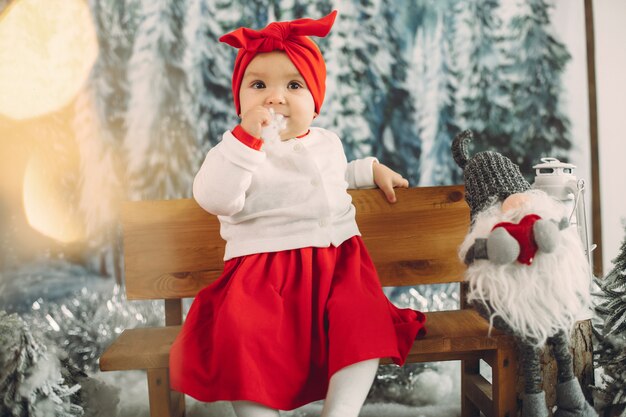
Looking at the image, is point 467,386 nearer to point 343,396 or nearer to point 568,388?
point 568,388

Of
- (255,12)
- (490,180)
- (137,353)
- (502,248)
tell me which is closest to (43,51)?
(255,12)

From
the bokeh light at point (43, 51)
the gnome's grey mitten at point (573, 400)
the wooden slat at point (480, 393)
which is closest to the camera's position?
the gnome's grey mitten at point (573, 400)

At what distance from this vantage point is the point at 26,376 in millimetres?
1116

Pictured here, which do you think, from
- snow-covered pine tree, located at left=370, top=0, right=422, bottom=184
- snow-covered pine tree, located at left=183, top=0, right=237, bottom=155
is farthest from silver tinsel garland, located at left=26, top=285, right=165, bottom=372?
snow-covered pine tree, located at left=370, top=0, right=422, bottom=184

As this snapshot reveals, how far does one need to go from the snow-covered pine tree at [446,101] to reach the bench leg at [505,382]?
2.47 feet

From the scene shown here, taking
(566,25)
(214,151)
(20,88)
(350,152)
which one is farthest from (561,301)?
(20,88)

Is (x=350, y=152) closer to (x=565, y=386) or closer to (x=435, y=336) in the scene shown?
(x=435, y=336)

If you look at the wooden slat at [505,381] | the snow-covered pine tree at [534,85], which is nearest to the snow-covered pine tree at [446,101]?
the snow-covered pine tree at [534,85]

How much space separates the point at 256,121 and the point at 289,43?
20cm

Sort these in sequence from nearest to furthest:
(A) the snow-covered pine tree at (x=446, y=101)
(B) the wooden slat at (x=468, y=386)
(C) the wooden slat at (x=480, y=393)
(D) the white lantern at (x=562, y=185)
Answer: (D) the white lantern at (x=562, y=185) < (C) the wooden slat at (x=480, y=393) < (B) the wooden slat at (x=468, y=386) < (A) the snow-covered pine tree at (x=446, y=101)

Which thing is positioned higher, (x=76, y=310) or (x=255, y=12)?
(x=255, y=12)

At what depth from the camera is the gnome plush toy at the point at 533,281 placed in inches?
36.2

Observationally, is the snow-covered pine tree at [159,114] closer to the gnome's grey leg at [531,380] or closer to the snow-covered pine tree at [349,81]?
the snow-covered pine tree at [349,81]

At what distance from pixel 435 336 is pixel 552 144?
98 cm
